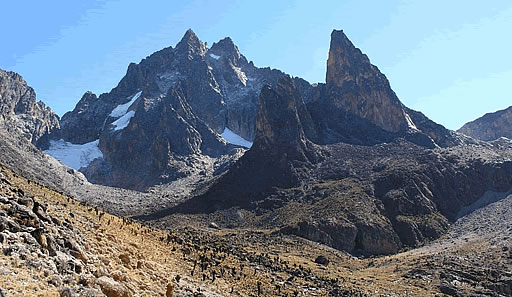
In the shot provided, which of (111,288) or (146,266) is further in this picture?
(146,266)

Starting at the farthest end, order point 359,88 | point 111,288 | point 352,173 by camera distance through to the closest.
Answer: point 359,88, point 352,173, point 111,288

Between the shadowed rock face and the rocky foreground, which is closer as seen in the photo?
the rocky foreground

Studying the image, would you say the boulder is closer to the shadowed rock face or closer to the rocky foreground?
the rocky foreground

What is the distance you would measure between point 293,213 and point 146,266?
81449 millimetres

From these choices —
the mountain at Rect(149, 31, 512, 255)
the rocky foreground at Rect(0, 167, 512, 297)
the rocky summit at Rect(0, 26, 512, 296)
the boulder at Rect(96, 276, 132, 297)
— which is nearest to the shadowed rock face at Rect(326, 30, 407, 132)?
the mountain at Rect(149, 31, 512, 255)

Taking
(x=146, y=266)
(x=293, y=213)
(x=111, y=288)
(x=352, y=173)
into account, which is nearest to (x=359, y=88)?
(x=352, y=173)

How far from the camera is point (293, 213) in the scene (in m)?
103

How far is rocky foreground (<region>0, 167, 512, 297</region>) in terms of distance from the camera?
1549 centimetres

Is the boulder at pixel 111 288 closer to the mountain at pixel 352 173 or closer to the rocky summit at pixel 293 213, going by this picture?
the rocky summit at pixel 293 213

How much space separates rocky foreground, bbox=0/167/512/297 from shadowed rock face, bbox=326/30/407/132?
95.5m

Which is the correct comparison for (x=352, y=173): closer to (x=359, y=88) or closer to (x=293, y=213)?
(x=293, y=213)

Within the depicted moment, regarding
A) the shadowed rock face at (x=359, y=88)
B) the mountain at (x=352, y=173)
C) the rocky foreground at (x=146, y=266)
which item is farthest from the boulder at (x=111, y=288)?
the shadowed rock face at (x=359, y=88)

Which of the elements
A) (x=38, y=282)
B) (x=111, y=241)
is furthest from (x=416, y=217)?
(x=38, y=282)

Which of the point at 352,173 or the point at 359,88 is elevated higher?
the point at 359,88
